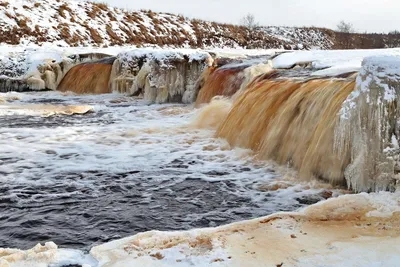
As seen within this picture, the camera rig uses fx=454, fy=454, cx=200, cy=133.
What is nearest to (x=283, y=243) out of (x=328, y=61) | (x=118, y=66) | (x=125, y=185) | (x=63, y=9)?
(x=125, y=185)

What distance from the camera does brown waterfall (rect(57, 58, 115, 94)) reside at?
13.7 m

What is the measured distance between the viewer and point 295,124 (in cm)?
516

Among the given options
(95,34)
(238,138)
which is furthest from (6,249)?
(95,34)

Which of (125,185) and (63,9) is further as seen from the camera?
(63,9)

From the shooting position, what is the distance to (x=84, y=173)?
4.73 m

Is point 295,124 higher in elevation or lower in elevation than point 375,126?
lower

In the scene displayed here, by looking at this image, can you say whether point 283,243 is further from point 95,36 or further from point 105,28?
point 105,28

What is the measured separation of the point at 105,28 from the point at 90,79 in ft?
39.5

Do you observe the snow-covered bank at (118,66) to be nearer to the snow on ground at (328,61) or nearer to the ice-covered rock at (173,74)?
the ice-covered rock at (173,74)

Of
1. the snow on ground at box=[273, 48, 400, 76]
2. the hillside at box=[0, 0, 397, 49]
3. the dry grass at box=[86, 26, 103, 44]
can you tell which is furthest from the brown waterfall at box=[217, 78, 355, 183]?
the dry grass at box=[86, 26, 103, 44]

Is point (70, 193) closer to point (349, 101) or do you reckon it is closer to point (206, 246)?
point (206, 246)

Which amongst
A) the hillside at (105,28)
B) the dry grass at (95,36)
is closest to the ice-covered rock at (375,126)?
the hillside at (105,28)

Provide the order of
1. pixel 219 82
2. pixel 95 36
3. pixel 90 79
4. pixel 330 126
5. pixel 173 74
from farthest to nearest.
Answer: pixel 95 36 < pixel 90 79 < pixel 173 74 < pixel 219 82 < pixel 330 126

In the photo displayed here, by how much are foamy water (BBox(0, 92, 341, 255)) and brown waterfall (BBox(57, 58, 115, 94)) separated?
635 cm
